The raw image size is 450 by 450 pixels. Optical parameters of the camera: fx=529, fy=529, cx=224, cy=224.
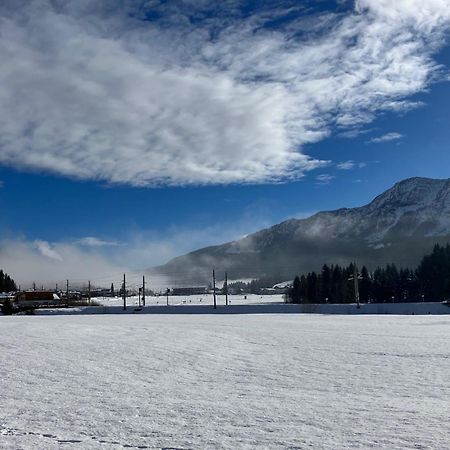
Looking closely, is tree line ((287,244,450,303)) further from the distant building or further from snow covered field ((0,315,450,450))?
snow covered field ((0,315,450,450))

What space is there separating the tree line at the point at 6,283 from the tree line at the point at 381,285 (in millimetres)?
89388

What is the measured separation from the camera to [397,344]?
2158 cm

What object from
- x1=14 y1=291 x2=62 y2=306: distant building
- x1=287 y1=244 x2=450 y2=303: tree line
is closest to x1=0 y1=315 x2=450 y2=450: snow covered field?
x1=14 y1=291 x2=62 y2=306: distant building

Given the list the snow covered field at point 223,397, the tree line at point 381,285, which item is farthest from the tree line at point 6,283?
the snow covered field at point 223,397

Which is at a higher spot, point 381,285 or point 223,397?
point 381,285

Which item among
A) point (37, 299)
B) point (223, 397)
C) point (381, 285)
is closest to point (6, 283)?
point (37, 299)

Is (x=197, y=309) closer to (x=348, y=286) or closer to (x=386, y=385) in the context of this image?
(x=348, y=286)

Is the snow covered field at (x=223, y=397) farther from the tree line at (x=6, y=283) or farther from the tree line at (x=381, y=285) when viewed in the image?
the tree line at (x=6, y=283)

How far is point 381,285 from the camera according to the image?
118 metres

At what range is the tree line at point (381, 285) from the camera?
114 m

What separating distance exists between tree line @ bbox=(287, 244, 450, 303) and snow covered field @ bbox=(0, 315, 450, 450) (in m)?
96.1

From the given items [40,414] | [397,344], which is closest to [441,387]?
[40,414]

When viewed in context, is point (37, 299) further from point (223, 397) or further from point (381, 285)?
point (223, 397)

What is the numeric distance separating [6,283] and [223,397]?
174949 millimetres
